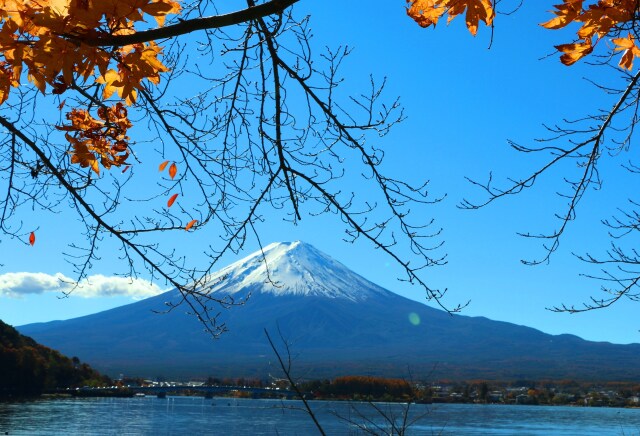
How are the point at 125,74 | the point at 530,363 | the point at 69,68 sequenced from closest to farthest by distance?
the point at 69,68
the point at 125,74
the point at 530,363

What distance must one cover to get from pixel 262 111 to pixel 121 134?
0.61m

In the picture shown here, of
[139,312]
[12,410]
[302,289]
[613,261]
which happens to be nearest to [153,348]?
[139,312]

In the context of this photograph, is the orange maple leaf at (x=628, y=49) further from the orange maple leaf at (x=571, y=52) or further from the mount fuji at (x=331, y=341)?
the mount fuji at (x=331, y=341)

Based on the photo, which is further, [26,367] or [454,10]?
[26,367]

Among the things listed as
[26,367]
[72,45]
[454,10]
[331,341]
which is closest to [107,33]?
[72,45]

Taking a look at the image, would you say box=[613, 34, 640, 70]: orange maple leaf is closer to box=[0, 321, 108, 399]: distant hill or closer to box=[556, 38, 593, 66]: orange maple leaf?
box=[556, 38, 593, 66]: orange maple leaf

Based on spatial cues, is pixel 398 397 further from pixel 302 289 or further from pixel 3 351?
pixel 302 289

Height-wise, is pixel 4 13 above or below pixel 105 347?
below

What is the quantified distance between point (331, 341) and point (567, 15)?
182 metres

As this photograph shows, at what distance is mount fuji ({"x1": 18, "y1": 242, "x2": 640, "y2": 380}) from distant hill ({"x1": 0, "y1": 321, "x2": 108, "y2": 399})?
2367 inches

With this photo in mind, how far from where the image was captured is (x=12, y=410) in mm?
52125

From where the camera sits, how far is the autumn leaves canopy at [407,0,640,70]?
56.6 inches

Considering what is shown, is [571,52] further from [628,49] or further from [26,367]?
[26,367]

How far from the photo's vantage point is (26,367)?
48094 mm
